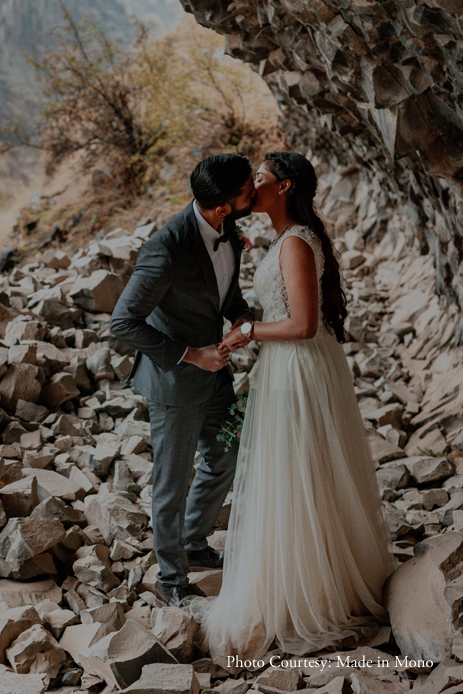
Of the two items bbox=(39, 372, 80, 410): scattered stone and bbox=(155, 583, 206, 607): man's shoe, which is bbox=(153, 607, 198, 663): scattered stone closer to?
bbox=(155, 583, 206, 607): man's shoe

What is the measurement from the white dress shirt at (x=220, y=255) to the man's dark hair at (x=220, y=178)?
0.14m

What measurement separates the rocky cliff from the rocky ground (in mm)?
1117

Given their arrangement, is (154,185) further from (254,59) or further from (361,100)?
(361,100)

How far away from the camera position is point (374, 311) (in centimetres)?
802

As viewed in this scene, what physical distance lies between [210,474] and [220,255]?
1244 mm

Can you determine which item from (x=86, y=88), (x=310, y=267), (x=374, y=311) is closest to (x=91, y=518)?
(x=310, y=267)

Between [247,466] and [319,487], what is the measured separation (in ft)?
1.24

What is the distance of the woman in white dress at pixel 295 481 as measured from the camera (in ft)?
8.95

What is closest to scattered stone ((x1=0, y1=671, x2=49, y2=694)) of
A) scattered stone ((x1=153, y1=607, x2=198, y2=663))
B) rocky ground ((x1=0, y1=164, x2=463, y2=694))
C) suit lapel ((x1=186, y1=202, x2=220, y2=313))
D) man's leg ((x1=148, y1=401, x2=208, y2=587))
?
rocky ground ((x1=0, y1=164, x2=463, y2=694))

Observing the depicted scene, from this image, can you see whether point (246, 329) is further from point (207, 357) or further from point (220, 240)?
point (220, 240)

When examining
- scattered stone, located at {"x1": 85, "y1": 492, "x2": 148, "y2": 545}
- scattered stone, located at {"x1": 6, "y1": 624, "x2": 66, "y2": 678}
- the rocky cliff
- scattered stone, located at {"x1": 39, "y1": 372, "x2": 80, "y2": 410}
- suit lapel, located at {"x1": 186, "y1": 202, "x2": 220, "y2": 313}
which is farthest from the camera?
scattered stone, located at {"x1": 39, "y1": 372, "x2": 80, "y2": 410}

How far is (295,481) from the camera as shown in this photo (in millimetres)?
2758

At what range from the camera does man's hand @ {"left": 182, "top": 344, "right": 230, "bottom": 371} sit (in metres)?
2.81

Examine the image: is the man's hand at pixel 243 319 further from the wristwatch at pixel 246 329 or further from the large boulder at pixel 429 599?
the large boulder at pixel 429 599
